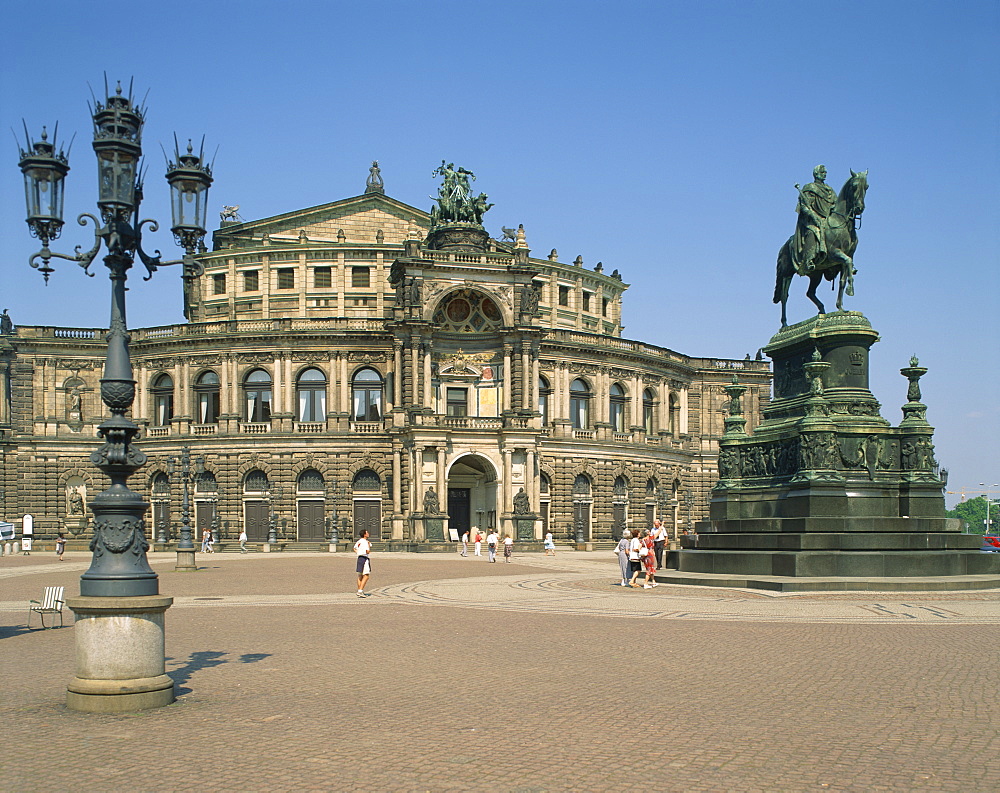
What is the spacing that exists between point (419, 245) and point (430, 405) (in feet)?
40.1

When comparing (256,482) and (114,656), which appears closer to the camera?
(114,656)

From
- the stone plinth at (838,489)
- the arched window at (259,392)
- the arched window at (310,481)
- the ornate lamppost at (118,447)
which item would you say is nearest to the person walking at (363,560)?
the stone plinth at (838,489)

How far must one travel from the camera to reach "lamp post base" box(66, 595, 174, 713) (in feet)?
38.0

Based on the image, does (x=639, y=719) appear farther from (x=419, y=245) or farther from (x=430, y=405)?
(x=419, y=245)

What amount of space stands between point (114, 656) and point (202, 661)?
4230 mm

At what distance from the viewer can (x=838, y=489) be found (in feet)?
85.9

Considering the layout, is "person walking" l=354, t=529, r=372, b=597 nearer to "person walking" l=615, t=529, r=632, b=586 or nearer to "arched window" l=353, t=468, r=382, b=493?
"person walking" l=615, t=529, r=632, b=586

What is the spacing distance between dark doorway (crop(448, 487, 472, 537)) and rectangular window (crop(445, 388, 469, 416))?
6305 millimetres

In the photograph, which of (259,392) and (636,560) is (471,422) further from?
(636,560)

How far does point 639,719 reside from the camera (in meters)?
11.2

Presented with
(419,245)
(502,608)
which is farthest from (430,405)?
(502,608)

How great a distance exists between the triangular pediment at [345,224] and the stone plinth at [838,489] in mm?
59839

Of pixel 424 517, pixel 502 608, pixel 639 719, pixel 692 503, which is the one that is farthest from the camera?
pixel 692 503

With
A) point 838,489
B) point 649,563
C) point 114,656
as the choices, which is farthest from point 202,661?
point 838,489
